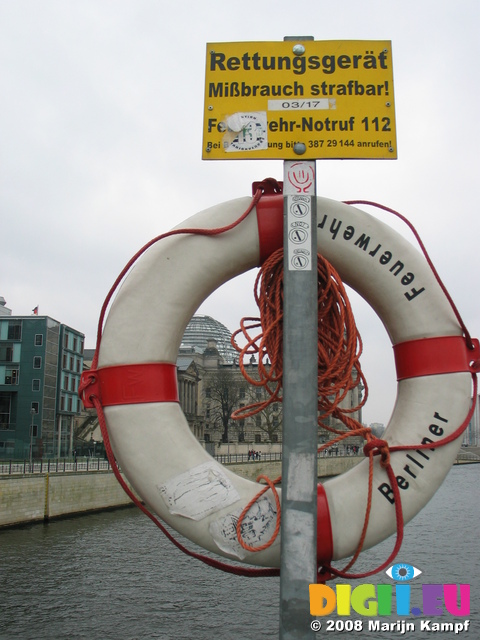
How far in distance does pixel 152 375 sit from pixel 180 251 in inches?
30.1

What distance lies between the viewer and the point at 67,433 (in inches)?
1842

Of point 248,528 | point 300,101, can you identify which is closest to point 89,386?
point 248,528

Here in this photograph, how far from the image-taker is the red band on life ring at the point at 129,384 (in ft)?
12.6

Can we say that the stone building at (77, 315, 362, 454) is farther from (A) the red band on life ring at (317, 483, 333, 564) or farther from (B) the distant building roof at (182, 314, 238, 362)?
(A) the red band on life ring at (317, 483, 333, 564)

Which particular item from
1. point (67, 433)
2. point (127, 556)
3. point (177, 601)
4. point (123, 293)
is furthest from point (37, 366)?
point (123, 293)

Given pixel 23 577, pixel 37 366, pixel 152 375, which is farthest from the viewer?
pixel 37 366

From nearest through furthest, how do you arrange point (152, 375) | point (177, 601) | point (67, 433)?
point (152, 375) < point (177, 601) < point (67, 433)

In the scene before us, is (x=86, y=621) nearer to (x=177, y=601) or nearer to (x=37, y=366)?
(x=177, y=601)

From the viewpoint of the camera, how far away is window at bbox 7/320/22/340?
1711 inches

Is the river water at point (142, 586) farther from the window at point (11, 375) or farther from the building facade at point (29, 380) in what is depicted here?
the window at point (11, 375)

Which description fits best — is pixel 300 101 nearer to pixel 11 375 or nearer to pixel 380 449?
pixel 380 449

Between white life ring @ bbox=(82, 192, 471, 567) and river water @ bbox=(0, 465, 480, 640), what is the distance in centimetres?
651

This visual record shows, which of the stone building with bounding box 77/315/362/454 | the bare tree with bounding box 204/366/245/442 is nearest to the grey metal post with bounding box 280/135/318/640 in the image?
the stone building with bounding box 77/315/362/454

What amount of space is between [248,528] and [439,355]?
152 centimetres
